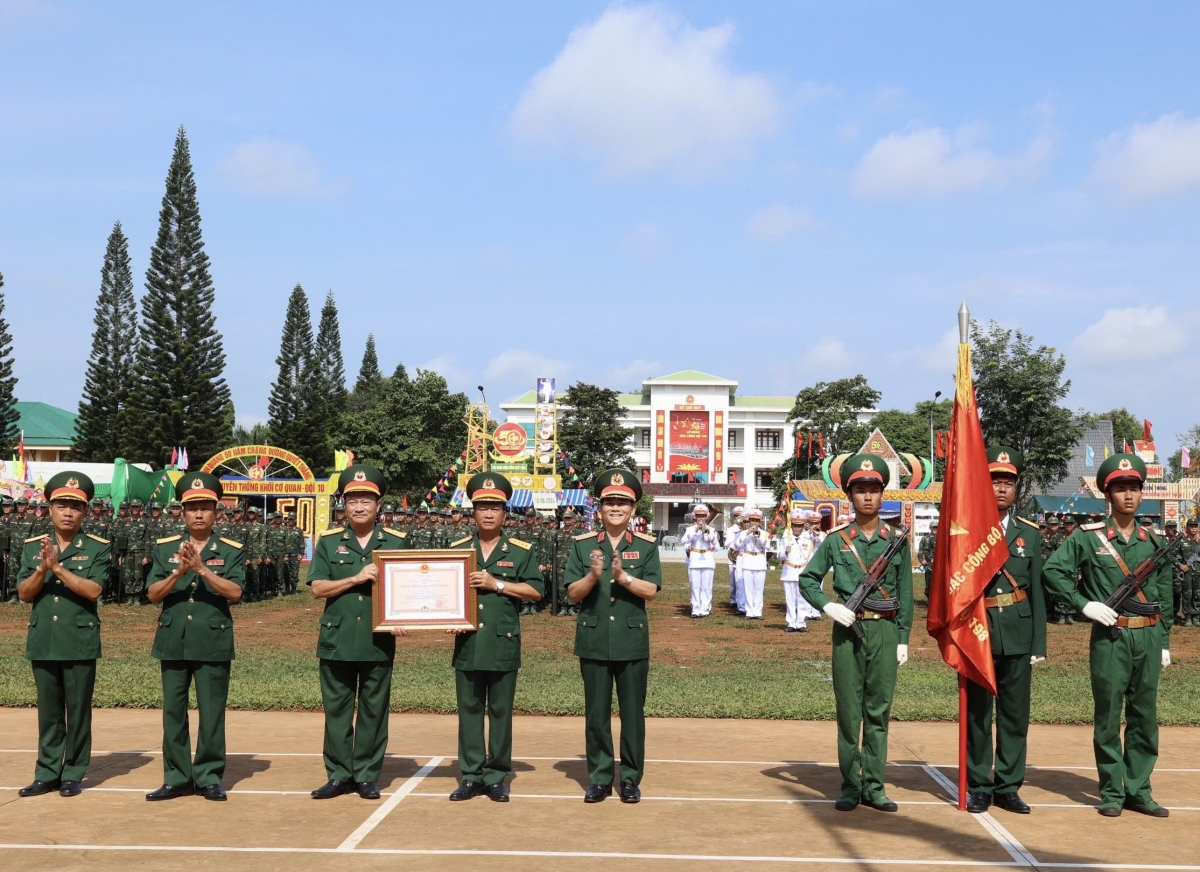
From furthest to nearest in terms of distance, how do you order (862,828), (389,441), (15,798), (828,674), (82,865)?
(389,441), (828,674), (15,798), (862,828), (82,865)

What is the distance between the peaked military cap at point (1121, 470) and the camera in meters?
7.40

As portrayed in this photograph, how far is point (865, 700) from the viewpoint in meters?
7.33

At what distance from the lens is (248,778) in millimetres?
7859

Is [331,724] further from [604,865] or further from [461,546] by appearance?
[604,865]

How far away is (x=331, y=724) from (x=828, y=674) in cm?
769

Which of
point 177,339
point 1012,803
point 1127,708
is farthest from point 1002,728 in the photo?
point 177,339

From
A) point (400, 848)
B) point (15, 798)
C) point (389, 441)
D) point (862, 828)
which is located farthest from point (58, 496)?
point (389, 441)

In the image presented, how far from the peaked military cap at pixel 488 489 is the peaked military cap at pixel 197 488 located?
5.31 feet

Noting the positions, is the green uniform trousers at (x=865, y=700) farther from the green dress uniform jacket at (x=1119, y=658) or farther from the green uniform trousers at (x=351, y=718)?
the green uniform trousers at (x=351, y=718)

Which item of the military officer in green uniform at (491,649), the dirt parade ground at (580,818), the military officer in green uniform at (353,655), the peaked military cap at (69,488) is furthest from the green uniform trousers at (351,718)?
the peaked military cap at (69,488)

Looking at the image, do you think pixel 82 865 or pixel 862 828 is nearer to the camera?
pixel 82 865

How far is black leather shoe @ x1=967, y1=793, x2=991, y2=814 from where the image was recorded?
7.11 metres

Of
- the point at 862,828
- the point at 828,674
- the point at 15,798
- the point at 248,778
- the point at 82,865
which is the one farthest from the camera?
the point at 828,674

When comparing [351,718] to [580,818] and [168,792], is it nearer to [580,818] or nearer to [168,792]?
[168,792]
